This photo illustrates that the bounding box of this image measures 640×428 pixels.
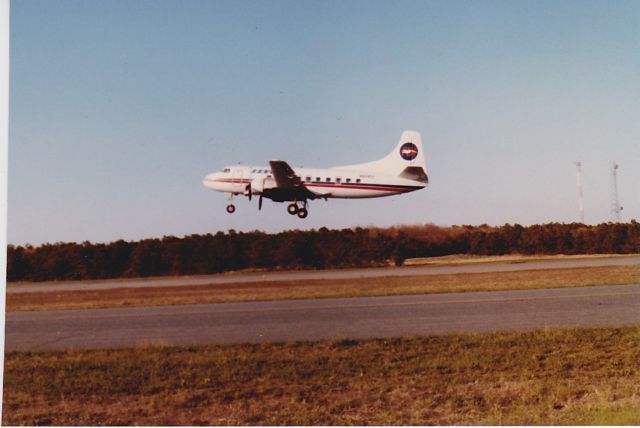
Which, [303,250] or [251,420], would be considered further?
[303,250]

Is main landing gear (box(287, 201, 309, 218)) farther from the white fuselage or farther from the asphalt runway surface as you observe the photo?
the asphalt runway surface

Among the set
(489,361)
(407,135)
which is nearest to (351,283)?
(407,135)

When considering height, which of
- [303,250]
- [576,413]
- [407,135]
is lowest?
[576,413]

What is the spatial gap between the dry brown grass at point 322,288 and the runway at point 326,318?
1.98 metres

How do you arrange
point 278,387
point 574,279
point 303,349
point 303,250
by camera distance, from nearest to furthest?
point 278,387, point 303,349, point 574,279, point 303,250

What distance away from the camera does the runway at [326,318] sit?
15055mm

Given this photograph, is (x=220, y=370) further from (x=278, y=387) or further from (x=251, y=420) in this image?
(x=251, y=420)

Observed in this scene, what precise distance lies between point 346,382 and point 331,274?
23.9m

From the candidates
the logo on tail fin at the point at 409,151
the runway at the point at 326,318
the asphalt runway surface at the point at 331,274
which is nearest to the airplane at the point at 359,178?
the logo on tail fin at the point at 409,151

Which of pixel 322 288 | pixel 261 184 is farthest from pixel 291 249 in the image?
pixel 261 184

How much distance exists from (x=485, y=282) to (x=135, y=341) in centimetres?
1889

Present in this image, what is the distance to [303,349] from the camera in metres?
13.0

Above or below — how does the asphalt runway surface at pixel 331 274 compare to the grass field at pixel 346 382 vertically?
above

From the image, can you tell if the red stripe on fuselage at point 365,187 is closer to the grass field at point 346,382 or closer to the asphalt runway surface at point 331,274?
the grass field at point 346,382
